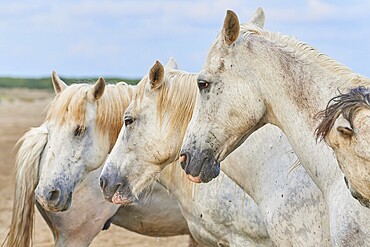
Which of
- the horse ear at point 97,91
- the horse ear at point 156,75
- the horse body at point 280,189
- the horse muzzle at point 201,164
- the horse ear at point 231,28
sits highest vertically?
the horse ear at point 231,28

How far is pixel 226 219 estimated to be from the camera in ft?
19.3

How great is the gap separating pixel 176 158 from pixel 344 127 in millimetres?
2269

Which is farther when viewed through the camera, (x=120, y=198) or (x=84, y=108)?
(x=84, y=108)

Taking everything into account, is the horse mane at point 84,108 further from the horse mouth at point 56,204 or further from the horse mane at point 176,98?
the horse mane at point 176,98

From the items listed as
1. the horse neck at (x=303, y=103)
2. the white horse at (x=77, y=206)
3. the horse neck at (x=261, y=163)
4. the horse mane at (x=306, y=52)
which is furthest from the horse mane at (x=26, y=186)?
the horse neck at (x=303, y=103)

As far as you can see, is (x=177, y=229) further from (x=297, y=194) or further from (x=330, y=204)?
(x=330, y=204)

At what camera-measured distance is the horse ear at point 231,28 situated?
14.5 feet

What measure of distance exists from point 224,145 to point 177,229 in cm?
271

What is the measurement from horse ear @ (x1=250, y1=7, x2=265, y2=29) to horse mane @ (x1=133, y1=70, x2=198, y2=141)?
62 cm

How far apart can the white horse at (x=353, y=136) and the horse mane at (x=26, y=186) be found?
3563mm

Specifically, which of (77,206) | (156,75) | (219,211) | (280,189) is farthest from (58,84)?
(280,189)

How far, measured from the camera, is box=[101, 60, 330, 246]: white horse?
5.15 meters

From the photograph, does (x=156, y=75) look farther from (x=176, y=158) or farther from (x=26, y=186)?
(x=26, y=186)

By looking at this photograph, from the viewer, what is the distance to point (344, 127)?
3455mm
